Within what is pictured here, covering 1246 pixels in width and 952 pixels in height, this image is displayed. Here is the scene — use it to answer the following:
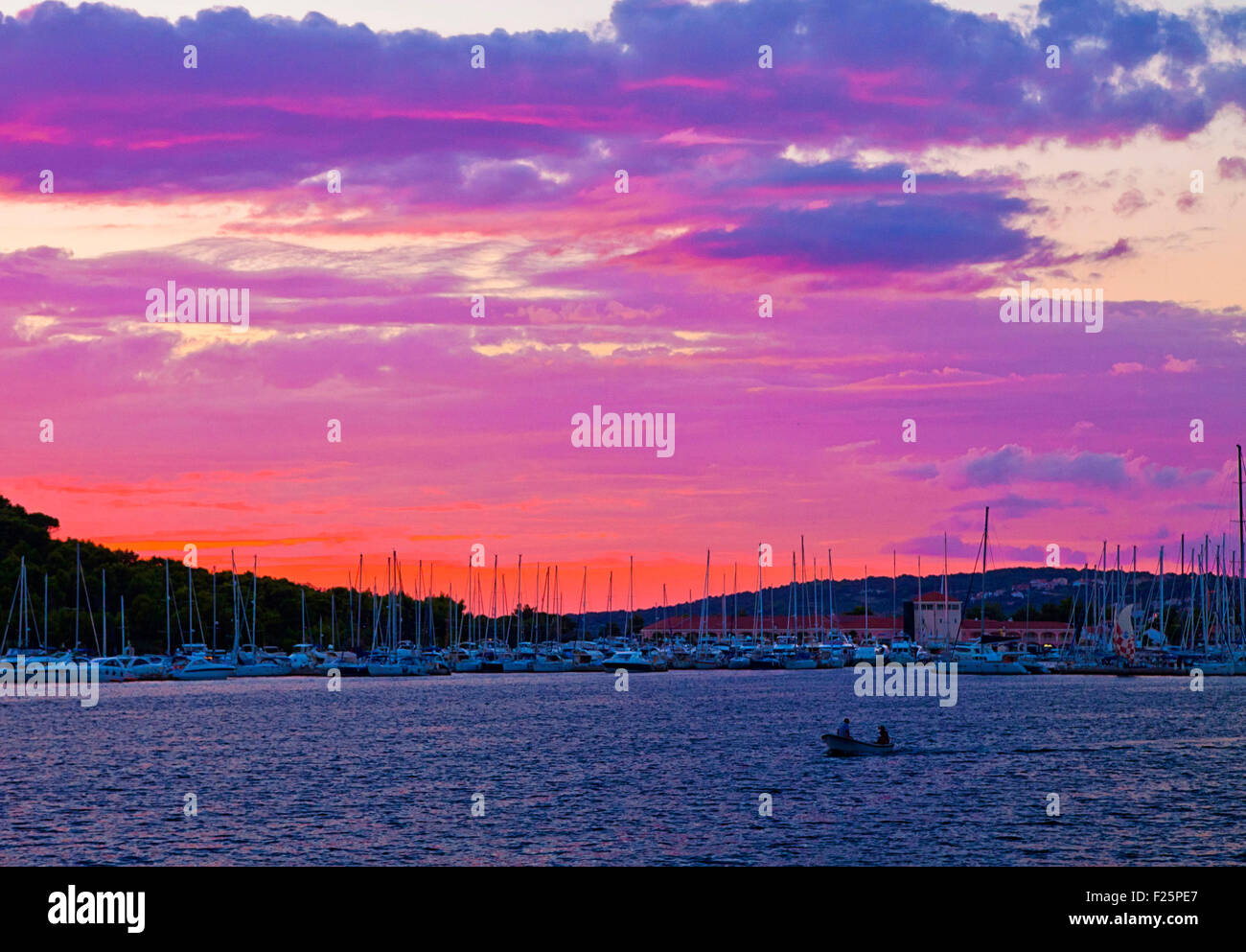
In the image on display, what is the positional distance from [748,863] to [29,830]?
93.9 feet

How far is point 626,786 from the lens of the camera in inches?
2741

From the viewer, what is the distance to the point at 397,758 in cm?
8656

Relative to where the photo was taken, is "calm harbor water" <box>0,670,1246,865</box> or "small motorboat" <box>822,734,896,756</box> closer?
"calm harbor water" <box>0,670,1246,865</box>

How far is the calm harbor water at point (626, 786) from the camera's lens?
50.2 meters

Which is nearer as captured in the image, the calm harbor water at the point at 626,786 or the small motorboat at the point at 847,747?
the calm harbor water at the point at 626,786

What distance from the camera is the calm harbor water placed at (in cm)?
5016

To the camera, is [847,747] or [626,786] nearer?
[626,786]

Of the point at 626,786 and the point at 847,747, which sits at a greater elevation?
the point at 847,747
